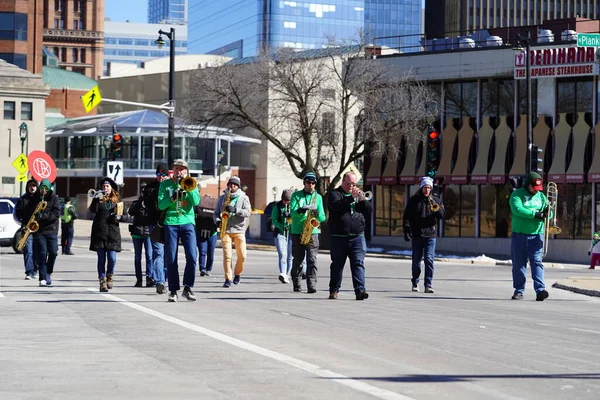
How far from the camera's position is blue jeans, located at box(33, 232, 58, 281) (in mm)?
20984

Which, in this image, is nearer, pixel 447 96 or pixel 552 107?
pixel 552 107

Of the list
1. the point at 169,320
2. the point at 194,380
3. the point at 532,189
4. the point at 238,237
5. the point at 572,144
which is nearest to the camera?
the point at 194,380

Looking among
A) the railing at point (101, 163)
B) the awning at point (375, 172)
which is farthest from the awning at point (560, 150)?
the railing at point (101, 163)

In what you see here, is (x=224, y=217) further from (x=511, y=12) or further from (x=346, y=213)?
(x=511, y=12)

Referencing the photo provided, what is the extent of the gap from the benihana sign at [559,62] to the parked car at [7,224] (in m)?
20.7

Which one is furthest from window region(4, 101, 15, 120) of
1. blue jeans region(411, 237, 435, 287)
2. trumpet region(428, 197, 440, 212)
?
trumpet region(428, 197, 440, 212)

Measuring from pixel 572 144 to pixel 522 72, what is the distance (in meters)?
3.46

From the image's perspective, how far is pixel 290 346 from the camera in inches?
470

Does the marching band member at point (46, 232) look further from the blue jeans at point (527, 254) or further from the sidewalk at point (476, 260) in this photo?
the sidewalk at point (476, 260)

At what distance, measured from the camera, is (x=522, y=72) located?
50.0 metres

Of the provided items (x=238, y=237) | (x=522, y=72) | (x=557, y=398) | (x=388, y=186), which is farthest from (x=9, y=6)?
(x=557, y=398)

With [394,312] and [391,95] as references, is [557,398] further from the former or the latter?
[391,95]

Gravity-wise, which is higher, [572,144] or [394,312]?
[572,144]

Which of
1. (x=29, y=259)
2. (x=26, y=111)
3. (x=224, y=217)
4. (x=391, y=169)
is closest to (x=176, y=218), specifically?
(x=224, y=217)
